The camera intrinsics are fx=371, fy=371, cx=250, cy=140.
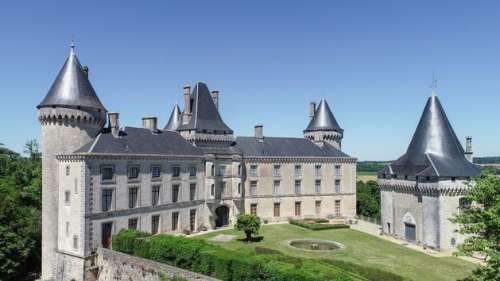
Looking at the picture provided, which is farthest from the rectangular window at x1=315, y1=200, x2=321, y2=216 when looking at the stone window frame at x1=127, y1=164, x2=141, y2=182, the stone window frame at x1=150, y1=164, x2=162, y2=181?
the stone window frame at x1=127, y1=164, x2=141, y2=182

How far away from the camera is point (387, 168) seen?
40750 mm

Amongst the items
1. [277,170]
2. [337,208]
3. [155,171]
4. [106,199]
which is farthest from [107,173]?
[337,208]

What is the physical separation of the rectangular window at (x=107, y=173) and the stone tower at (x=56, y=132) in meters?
3.37

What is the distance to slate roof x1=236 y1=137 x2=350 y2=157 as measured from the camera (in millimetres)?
48003

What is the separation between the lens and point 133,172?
33.9 m

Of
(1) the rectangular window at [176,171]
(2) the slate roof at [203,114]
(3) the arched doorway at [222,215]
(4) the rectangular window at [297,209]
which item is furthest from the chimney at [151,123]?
(4) the rectangular window at [297,209]

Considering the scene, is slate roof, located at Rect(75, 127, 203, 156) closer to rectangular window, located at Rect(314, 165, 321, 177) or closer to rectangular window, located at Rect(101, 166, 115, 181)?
rectangular window, located at Rect(101, 166, 115, 181)

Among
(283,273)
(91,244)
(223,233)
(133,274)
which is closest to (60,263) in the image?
(91,244)

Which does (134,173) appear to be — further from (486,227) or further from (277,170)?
(486,227)

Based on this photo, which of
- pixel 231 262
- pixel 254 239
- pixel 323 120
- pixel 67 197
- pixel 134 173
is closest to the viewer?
pixel 231 262

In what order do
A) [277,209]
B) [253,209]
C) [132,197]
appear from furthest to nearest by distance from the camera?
[277,209], [253,209], [132,197]

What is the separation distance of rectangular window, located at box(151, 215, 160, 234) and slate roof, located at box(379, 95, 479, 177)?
25.1 metres

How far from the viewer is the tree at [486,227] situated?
1557 cm

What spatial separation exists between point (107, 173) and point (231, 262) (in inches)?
606
